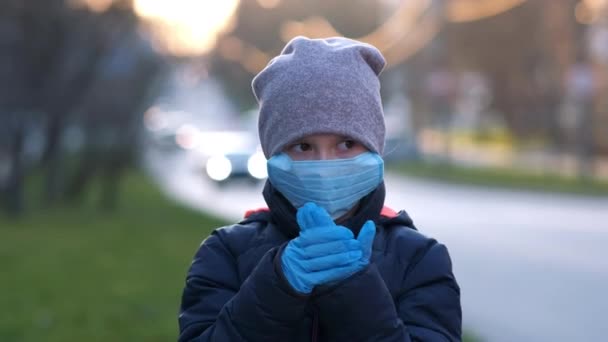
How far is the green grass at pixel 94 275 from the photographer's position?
8305 millimetres

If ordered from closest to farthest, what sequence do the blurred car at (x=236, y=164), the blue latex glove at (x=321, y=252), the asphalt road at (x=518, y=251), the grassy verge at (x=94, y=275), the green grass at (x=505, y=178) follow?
the blue latex glove at (x=321, y=252) → the grassy verge at (x=94, y=275) → the asphalt road at (x=518, y=251) → the green grass at (x=505, y=178) → the blurred car at (x=236, y=164)

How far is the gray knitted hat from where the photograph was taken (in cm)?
250

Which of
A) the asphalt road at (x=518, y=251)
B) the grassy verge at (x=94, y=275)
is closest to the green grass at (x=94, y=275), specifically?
the grassy verge at (x=94, y=275)

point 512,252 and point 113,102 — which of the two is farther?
point 113,102

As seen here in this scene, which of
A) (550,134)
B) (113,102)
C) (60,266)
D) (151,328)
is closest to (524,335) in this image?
(151,328)

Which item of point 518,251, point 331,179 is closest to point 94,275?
point 518,251

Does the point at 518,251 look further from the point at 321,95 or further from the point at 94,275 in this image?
the point at 321,95

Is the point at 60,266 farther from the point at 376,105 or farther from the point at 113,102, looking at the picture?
the point at 113,102

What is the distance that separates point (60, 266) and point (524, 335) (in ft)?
18.1

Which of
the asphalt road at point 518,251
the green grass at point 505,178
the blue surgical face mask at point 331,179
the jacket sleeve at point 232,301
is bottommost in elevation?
the green grass at point 505,178

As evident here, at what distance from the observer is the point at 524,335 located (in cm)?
857

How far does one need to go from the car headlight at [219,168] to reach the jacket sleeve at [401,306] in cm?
3019

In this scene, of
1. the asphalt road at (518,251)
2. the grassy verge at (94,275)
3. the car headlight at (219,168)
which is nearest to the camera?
the grassy verge at (94,275)

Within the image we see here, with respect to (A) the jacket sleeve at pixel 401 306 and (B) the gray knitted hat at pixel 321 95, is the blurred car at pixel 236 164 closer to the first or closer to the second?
(B) the gray knitted hat at pixel 321 95
